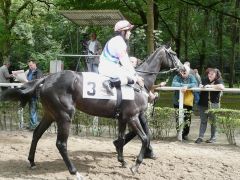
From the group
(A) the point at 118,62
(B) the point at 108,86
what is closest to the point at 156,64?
(A) the point at 118,62

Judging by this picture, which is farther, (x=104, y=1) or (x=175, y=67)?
(x=104, y=1)

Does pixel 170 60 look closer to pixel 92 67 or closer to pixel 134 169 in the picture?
pixel 134 169

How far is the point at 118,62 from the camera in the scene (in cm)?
729

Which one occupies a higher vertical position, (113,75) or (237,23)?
(237,23)

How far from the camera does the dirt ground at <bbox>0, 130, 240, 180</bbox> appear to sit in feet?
23.0

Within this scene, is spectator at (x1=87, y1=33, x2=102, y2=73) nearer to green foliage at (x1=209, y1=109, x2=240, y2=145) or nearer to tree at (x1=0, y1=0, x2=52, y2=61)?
green foliage at (x1=209, y1=109, x2=240, y2=145)

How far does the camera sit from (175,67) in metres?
8.24

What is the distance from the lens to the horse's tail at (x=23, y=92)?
7176 mm

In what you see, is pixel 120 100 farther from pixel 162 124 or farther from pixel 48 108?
pixel 162 124

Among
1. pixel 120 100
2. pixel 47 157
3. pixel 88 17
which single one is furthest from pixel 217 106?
pixel 88 17

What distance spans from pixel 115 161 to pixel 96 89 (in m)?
1.50

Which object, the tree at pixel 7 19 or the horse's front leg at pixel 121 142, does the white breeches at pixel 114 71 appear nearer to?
the horse's front leg at pixel 121 142

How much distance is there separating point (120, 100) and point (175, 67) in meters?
1.56

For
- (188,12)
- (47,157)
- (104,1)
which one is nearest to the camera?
(47,157)
